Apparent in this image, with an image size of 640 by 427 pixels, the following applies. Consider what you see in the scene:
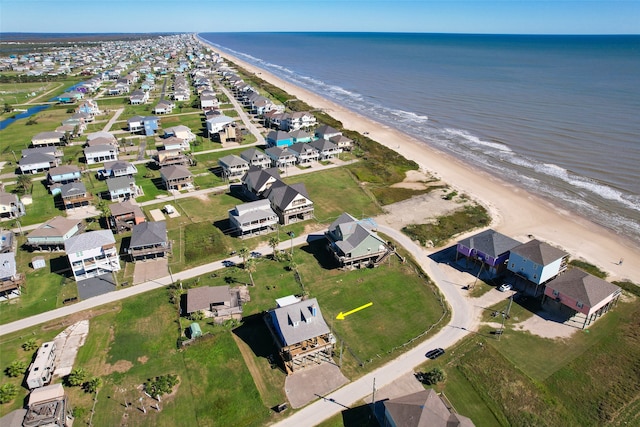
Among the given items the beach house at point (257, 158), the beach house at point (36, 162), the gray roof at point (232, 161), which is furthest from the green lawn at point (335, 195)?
the beach house at point (36, 162)

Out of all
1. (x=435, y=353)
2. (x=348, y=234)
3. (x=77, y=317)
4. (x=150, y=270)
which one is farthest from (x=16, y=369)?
(x=435, y=353)

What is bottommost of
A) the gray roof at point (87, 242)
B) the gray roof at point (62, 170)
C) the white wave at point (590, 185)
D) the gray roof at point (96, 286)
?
the gray roof at point (96, 286)

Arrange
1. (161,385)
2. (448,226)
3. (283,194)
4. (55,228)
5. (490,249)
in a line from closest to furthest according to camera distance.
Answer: (161,385), (490,249), (55,228), (448,226), (283,194)

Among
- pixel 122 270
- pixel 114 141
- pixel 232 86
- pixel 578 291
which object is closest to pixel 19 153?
pixel 114 141

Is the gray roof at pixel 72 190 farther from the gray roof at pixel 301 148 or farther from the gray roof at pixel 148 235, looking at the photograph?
the gray roof at pixel 301 148

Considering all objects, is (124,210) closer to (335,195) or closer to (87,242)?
(87,242)

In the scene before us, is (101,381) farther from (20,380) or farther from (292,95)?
(292,95)
